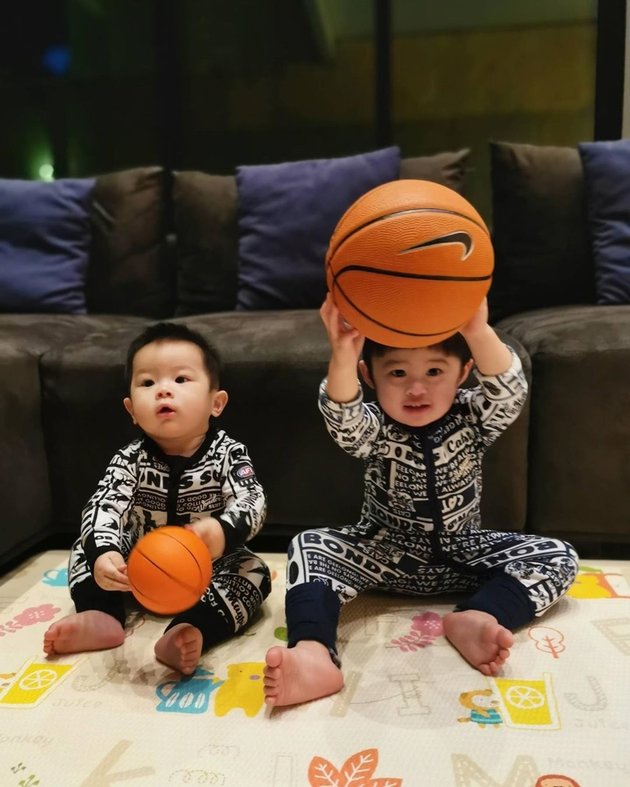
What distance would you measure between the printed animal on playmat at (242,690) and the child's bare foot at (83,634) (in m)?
0.23

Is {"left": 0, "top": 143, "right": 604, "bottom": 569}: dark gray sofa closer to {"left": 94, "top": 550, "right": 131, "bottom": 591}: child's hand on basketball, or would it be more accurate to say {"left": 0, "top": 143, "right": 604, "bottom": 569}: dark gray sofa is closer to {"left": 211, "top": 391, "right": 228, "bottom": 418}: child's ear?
{"left": 211, "top": 391, "right": 228, "bottom": 418}: child's ear

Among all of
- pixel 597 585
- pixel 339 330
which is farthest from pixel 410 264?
pixel 597 585

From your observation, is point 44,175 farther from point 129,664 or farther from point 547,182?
point 129,664

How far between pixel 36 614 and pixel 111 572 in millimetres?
362

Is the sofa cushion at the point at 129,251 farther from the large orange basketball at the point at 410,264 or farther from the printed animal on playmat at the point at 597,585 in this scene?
the printed animal on playmat at the point at 597,585

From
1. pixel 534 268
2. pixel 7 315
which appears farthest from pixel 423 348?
pixel 7 315

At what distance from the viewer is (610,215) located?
2.14 metres

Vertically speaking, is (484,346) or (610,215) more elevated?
(610,215)

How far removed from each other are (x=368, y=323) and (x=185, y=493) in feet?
1.70

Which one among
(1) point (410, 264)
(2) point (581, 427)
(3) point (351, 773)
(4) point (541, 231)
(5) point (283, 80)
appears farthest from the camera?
(5) point (283, 80)

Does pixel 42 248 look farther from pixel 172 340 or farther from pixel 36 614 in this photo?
pixel 36 614

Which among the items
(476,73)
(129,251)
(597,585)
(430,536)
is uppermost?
(476,73)

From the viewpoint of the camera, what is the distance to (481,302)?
122 cm

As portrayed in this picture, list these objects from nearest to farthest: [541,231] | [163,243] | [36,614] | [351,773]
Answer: [351,773], [36,614], [541,231], [163,243]
